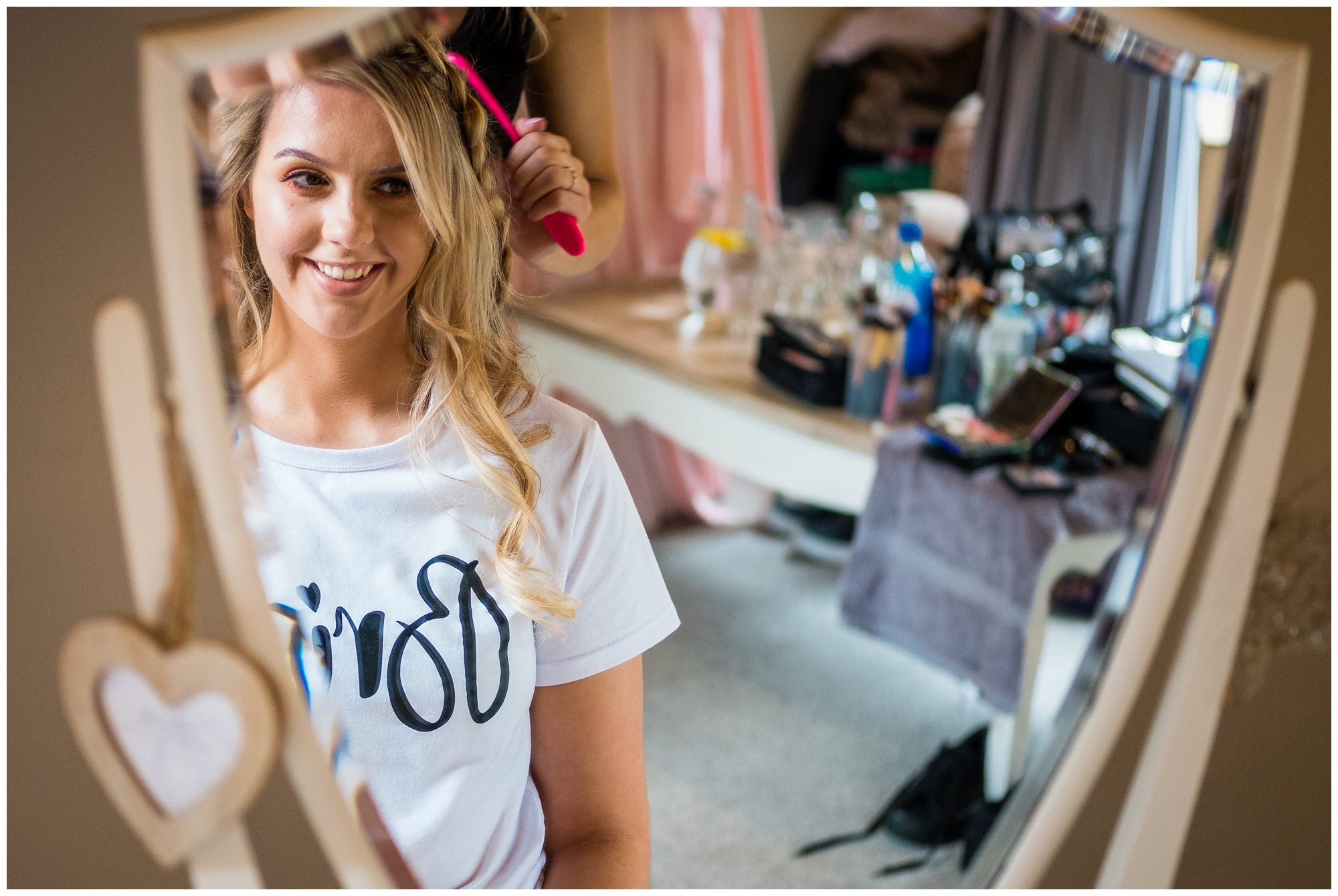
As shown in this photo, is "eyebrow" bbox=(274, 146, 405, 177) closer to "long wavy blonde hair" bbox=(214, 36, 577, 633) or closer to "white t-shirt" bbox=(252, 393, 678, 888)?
"long wavy blonde hair" bbox=(214, 36, 577, 633)

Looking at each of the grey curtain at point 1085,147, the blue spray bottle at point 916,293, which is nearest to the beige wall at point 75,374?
the blue spray bottle at point 916,293

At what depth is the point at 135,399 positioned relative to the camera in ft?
1.15

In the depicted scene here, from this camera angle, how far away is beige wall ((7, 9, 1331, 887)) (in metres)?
0.34

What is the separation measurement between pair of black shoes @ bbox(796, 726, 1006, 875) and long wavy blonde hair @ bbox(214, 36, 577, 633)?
32.3 inches

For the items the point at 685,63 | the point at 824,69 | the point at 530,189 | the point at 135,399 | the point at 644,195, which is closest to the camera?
the point at 135,399

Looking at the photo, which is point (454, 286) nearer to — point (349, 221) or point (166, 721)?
point (349, 221)

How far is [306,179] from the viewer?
0.44m

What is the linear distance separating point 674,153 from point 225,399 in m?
0.80

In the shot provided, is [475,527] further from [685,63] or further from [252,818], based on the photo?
[685,63]

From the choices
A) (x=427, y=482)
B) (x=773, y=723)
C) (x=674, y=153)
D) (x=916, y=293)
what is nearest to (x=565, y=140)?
(x=427, y=482)

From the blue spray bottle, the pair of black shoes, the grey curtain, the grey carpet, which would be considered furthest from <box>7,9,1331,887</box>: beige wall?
the grey curtain

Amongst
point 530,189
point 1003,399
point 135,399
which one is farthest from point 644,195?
point 135,399

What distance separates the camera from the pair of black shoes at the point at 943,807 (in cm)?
136

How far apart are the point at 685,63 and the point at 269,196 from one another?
2.49 ft
